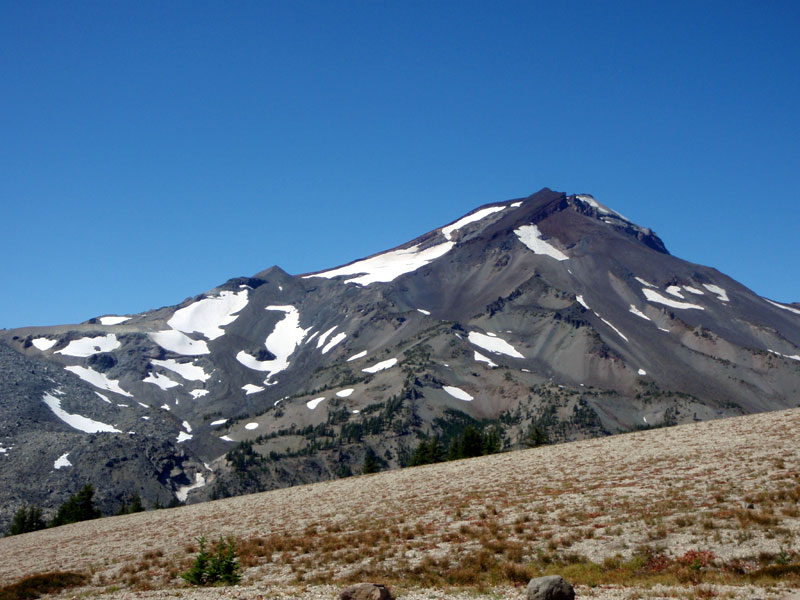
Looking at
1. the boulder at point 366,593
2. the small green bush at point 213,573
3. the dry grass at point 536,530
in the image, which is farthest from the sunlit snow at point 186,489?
the boulder at point 366,593

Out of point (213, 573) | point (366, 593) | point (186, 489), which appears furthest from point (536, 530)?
point (186, 489)

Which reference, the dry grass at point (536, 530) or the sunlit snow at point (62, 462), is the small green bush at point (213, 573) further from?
the sunlit snow at point (62, 462)

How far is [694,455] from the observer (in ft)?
115

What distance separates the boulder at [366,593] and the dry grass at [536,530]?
107 inches

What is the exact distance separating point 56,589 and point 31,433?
190m

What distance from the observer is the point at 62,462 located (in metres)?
175

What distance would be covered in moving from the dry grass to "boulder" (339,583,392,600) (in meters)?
2.71

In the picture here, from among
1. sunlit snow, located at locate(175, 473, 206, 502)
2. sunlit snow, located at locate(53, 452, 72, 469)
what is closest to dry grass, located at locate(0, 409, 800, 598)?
sunlit snow, located at locate(175, 473, 206, 502)

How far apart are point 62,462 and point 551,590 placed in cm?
18575

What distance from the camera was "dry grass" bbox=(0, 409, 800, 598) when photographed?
62.7 feet

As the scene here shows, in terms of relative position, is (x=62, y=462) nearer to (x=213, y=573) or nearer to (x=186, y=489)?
(x=186, y=489)

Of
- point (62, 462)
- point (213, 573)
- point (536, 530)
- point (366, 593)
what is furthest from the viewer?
point (62, 462)

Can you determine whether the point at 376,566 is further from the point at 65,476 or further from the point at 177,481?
the point at 177,481

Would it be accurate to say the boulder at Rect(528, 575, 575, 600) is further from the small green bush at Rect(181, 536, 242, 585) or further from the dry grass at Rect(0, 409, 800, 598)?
the small green bush at Rect(181, 536, 242, 585)
